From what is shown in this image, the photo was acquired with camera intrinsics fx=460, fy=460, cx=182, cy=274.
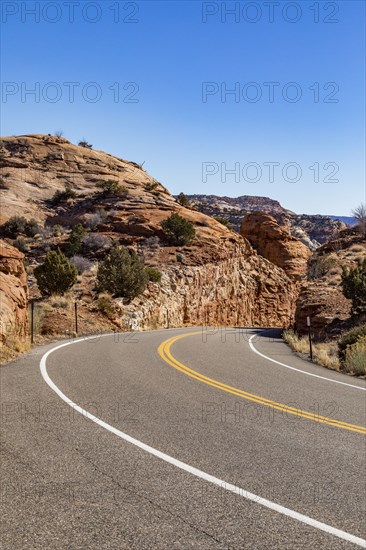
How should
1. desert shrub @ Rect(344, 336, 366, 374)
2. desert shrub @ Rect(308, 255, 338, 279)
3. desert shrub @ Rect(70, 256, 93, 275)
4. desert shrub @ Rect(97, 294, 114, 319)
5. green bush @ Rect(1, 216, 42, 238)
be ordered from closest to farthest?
desert shrub @ Rect(344, 336, 366, 374) < desert shrub @ Rect(97, 294, 114, 319) < desert shrub @ Rect(70, 256, 93, 275) < desert shrub @ Rect(308, 255, 338, 279) < green bush @ Rect(1, 216, 42, 238)

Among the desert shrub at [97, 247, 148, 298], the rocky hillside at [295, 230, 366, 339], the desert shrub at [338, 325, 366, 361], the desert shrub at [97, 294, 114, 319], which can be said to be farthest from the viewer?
the desert shrub at [97, 247, 148, 298]

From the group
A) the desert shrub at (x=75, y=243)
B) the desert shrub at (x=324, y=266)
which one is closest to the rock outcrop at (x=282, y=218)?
the desert shrub at (x=324, y=266)

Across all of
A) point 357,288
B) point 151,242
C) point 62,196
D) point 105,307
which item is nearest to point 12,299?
point 105,307

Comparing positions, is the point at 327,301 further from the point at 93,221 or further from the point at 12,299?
the point at 93,221

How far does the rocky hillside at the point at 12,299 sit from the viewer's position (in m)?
13.7

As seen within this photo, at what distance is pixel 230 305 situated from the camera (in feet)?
148

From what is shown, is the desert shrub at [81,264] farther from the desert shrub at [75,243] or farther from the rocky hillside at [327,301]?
the rocky hillside at [327,301]

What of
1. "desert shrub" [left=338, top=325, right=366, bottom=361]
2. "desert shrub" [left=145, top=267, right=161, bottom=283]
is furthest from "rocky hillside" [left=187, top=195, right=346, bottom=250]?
"desert shrub" [left=338, top=325, right=366, bottom=361]

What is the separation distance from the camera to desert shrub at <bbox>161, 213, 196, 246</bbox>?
42.5m

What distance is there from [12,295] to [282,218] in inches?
3263

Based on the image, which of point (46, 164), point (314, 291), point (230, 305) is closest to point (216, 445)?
point (314, 291)

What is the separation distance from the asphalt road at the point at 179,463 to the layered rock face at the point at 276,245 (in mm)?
50137

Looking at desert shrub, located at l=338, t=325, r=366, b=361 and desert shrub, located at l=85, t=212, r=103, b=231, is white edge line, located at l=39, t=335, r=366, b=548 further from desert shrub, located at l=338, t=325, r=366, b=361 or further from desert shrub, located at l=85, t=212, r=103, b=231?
desert shrub, located at l=85, t=212, r=103, b=231

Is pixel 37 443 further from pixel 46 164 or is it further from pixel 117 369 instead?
pixel 46 164
